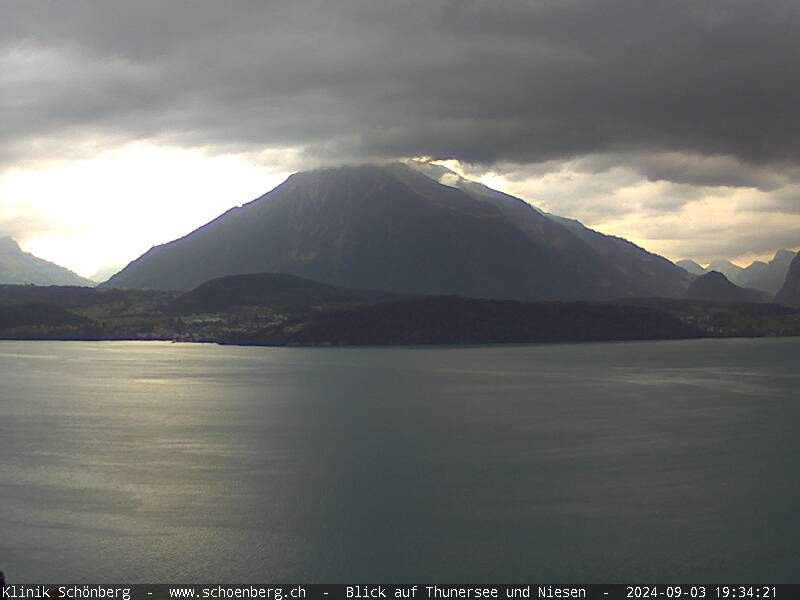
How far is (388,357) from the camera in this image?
191 m

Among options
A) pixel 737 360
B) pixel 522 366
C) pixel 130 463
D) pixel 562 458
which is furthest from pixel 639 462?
pixel 737 360

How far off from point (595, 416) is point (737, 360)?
103 m

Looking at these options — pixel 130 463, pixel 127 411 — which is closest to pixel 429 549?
pixel 130 463

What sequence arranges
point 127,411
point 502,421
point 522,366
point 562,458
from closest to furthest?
point 562,458 → point 502,421 → point 127,411 → point 522,366

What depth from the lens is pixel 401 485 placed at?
5725cm

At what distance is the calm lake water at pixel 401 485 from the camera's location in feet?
136

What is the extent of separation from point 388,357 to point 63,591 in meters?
155

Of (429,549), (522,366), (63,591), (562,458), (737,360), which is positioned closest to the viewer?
(63,591)

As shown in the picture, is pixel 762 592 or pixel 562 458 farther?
pixel 562 458

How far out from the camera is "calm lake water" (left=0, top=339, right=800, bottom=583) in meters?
41.5

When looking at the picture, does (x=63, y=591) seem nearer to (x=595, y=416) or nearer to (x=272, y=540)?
(x=272, y=540)

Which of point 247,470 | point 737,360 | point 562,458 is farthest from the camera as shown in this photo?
point 737,360

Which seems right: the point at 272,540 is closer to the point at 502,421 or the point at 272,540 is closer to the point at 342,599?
the point at 342,599

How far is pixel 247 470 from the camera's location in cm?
6203
